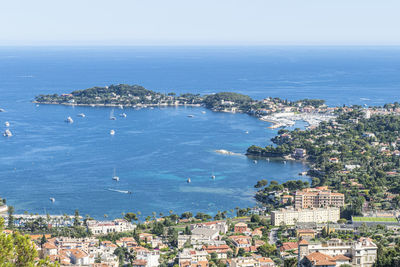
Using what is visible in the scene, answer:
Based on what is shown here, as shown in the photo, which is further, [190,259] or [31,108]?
[31,108]

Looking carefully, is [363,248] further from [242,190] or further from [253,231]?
[242,190]

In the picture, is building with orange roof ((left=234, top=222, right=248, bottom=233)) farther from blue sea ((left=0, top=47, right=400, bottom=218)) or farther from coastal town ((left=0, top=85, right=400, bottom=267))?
blue sea ((left=0, top=47, right=400, bottom=218))

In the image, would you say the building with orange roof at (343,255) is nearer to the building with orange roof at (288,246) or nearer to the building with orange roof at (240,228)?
the building with orange roof at (288,246)

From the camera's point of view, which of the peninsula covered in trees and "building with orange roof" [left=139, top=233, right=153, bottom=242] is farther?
the peninsula covered in trees

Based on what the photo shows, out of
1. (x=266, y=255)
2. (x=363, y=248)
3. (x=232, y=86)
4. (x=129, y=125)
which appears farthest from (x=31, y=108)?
(x=363, y=248)

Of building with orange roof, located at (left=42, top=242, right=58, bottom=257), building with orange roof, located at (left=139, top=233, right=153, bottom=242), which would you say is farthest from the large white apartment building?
building with orange roof, located at (left=42, top=242, right=58, bottom=257)

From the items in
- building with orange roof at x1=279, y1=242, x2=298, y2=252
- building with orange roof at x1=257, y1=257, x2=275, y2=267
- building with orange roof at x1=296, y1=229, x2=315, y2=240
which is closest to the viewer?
building with orange roof at x1=257, y1=257, x2=275, y2=267

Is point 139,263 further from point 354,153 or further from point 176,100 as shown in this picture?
point 176,100

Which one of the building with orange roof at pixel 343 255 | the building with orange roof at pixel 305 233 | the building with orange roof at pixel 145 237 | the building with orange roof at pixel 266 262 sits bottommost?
the building with orange roof at pixel 145 237

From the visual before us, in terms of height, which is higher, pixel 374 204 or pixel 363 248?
pixel 363 248

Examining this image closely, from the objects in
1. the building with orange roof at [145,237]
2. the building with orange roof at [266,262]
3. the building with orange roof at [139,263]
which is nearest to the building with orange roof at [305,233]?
the building with orange roof at [266,262]

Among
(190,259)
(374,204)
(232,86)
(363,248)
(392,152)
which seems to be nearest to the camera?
(363,248)
